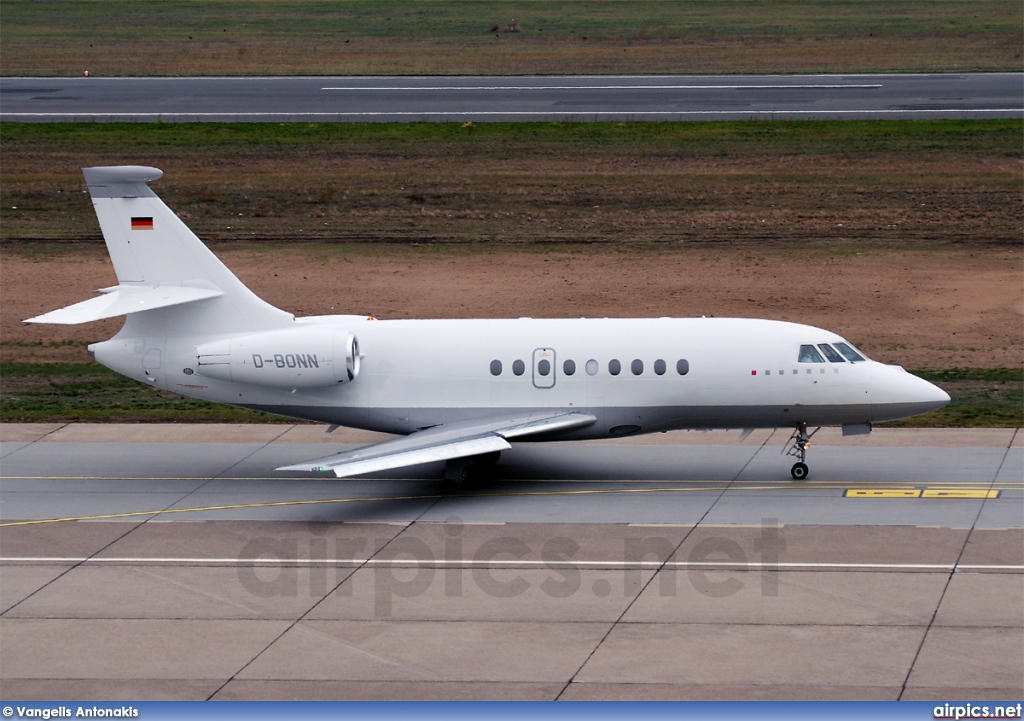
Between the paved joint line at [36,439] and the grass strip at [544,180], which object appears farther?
the grass strip at [544,180]

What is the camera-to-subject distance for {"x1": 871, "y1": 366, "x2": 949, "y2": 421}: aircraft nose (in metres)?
29.1

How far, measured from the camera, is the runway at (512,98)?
67.3m

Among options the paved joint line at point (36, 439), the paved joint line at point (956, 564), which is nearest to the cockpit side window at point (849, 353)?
the paved joint line at point (956, 564)

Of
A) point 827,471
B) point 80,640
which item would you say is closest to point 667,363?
point 827,471

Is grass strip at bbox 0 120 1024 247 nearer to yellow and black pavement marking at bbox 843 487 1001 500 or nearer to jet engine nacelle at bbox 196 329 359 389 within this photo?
jet engine nacelle at bbox 196 329 359 389

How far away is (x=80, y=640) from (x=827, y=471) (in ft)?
52.0

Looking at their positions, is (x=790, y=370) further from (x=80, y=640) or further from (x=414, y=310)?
(x=414, y=310)

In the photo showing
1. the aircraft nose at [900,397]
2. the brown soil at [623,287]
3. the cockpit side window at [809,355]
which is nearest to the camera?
the aircraft nose at [900,397]

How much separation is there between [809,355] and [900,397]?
77.6 inches

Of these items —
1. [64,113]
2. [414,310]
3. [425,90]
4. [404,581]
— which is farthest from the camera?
[425,90]

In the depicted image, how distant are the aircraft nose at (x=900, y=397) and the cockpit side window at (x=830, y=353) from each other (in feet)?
2.43

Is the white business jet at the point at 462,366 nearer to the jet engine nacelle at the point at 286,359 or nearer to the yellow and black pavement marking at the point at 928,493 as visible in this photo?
the jet engine nacelle at the point at 286,359

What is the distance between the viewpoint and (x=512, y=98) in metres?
72.1

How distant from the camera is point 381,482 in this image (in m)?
30.5
